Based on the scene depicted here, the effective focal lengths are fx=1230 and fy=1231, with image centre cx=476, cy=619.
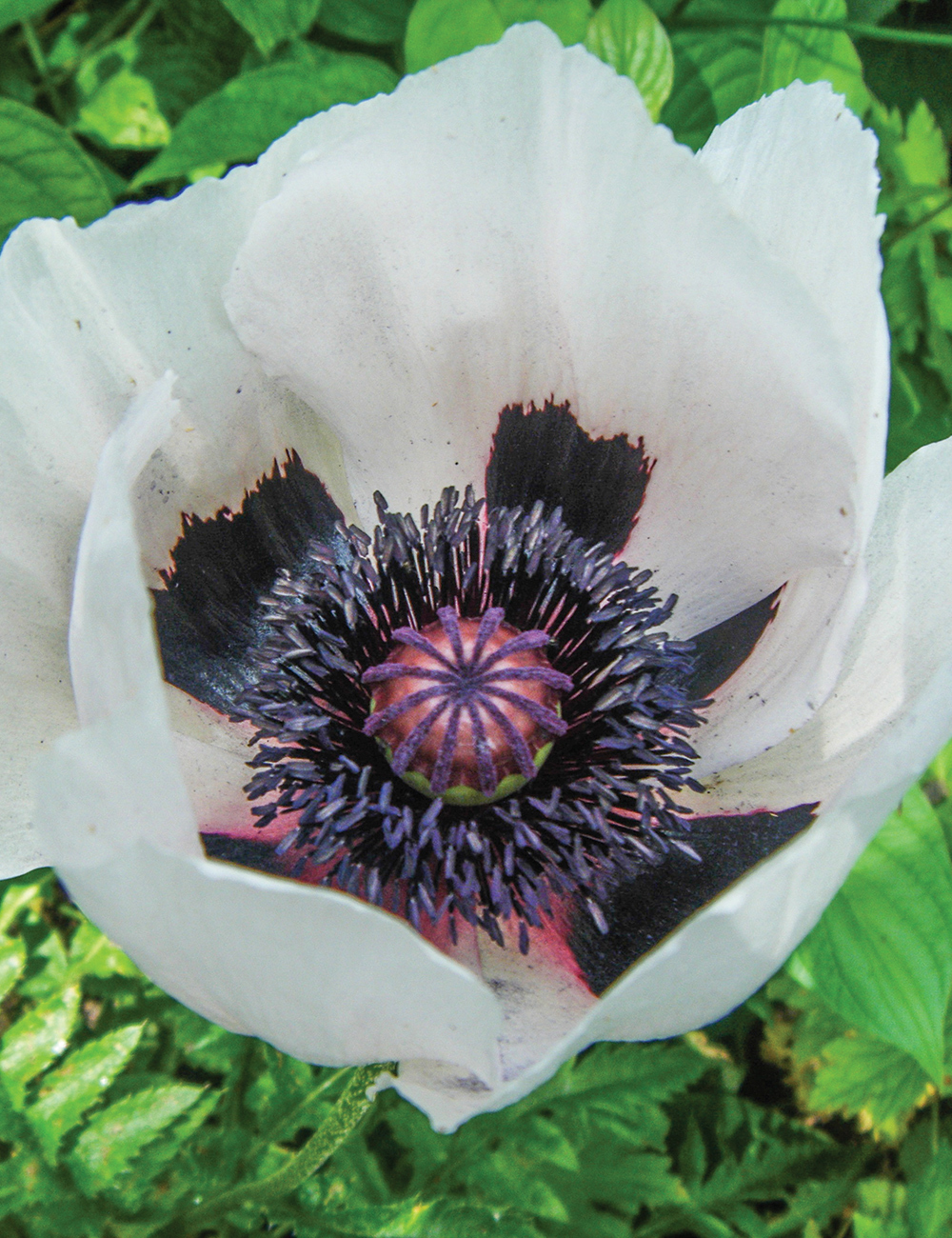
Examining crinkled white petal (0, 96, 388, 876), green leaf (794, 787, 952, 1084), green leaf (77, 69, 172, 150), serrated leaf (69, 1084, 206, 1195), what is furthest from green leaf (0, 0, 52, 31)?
green leaf (794, 787, 952, 1084)

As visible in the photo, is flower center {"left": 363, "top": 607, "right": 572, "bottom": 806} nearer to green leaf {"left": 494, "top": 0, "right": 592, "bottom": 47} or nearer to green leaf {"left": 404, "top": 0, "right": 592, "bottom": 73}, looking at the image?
green leaf {"left": 404, "top": 0, "right": 592, "bottom": 73}

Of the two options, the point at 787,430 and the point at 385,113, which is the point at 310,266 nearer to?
the point at 385,113

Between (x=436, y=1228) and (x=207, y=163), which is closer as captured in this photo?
(x=436, y=1228)

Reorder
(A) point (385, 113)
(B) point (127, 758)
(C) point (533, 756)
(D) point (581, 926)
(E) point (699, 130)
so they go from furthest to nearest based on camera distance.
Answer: (E) point (699, 130) < (C) point (533, 756) < (D) point (581, 926) < (A) point (385, 113) < (B) point (127, 758)

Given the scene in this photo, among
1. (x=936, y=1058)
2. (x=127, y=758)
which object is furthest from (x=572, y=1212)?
(x=127, y=758)

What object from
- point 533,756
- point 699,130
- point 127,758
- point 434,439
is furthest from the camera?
point 699,130

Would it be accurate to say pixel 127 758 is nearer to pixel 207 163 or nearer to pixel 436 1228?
pixel 436 1228

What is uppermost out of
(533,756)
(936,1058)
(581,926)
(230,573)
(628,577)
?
(628,577)

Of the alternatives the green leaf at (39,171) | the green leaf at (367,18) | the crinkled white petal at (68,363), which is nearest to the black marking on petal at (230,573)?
the crinkled white petal at (68,363)

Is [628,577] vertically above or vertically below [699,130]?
below
